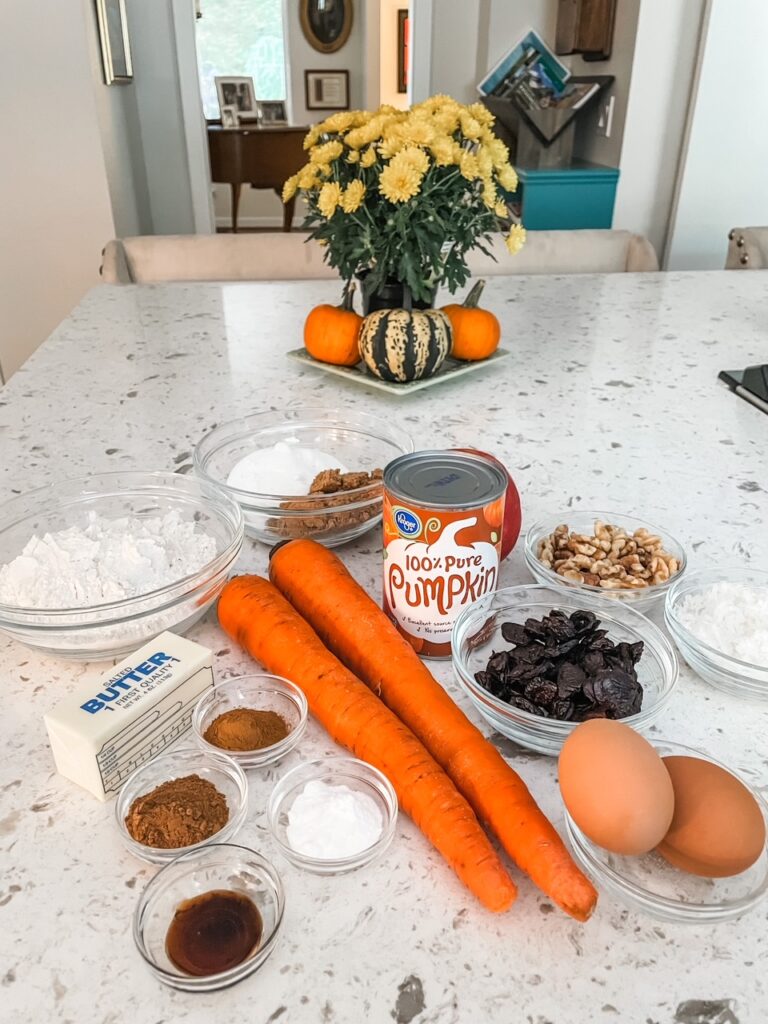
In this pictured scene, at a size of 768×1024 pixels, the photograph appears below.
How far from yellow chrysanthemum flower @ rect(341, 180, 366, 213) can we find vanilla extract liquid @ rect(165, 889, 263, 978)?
104cm

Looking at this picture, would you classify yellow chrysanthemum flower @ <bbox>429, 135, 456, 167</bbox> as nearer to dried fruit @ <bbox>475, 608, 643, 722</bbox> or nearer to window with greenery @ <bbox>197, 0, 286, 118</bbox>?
dried fruit @ <bbox>475, 608, 643, 722</bbox>

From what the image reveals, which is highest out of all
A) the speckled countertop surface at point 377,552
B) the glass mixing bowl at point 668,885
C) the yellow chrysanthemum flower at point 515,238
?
the yellow chrysanthemum flower at point 515,238

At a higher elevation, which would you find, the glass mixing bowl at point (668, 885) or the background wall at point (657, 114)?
the background wall at point (657, 114)

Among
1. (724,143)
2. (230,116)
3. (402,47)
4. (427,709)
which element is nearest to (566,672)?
(427,709)

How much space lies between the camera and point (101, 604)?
686 mm

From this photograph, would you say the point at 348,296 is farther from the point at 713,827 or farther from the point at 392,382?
the point at 713,827

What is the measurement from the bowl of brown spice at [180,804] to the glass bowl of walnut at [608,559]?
15.5 inches

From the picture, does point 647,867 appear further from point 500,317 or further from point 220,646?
point 500,317

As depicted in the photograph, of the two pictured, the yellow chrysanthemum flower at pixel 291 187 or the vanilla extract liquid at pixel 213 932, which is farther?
the yellow chrysanthemum flower at pixel 291 187

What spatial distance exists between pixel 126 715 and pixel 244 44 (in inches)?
315

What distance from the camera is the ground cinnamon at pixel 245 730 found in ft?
2.08

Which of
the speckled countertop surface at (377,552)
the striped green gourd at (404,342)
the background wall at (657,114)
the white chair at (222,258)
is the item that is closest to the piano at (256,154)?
the background wall at (657,114)

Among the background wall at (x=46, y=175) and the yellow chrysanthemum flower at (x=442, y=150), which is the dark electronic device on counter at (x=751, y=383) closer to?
the yellow chrysanthemum flower at (x=442, y=150)

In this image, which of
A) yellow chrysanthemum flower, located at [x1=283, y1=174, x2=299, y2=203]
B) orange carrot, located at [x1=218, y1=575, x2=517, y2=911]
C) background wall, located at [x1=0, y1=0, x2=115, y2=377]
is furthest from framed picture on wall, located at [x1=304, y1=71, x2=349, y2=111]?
orange carrot, located at [x1=218, y1=575, x2=517, y2=911]
